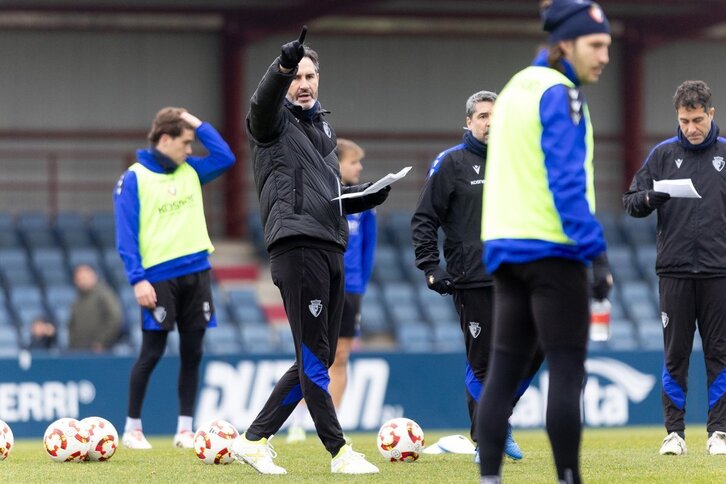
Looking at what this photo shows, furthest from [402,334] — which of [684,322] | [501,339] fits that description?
[501,339]

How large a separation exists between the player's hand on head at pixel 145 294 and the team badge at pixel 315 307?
8.52 ft

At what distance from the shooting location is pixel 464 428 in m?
15.1

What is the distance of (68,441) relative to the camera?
335 inches

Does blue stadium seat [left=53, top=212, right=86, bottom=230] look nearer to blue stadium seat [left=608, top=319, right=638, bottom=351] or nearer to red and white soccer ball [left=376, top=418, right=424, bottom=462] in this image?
blue stadium seat [left=608, top=319, right=638, bottom=351]

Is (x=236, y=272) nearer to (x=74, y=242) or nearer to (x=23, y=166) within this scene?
(x=74, y=242)

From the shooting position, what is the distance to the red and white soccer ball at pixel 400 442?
8.41m

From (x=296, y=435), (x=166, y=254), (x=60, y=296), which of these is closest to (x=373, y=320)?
(x=60, y=296)

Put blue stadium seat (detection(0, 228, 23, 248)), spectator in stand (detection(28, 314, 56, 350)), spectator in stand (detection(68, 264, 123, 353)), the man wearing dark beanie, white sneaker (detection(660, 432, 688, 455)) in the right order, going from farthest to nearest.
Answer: blue stadium seat (detection(0, 228, 23, 248))
spectator in stand (detection(28, 314, 56, 350))
spectator in stand (detection(68, 264, 123, 353))
white sneaker (detection(660, 432, 688, 455))
the man wearing dark beanie

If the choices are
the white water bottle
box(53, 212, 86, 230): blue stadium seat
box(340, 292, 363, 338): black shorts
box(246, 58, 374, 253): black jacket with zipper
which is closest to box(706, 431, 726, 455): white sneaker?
box(246, 58, 374, 253): black jacket with zipper

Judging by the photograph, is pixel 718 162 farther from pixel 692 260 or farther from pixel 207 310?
pixel 207 310

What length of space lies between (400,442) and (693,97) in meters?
2.78

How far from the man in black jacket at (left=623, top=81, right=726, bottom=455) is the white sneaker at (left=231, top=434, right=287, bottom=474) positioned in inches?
105

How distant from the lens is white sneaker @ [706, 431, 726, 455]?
28.5ft

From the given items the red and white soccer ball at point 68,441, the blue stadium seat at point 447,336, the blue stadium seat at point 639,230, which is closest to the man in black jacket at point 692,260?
the red and white soccer ball at point 68,441
